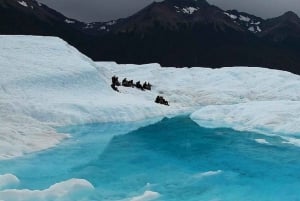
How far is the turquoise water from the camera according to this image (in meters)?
12.1

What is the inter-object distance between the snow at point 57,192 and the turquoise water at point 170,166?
0.33 m

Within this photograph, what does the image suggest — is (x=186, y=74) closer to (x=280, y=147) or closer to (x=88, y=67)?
(x=88, y=67)

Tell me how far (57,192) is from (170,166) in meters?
4.88

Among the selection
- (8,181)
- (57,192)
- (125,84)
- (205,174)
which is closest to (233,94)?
(125,84)

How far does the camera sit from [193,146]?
63.0 feet

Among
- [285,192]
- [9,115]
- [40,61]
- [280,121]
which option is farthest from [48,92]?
[285,192]

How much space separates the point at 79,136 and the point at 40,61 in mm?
11428

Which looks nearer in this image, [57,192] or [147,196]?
[57,192]

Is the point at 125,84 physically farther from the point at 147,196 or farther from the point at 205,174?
the point at 147,196

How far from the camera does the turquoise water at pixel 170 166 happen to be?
475 inches

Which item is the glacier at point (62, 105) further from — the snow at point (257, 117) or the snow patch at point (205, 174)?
the snow patch at point (205, 174)

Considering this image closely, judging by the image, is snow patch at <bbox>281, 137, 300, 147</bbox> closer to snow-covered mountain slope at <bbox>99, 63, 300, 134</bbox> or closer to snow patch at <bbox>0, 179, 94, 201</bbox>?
snow-covered mountain slope at <bbox>99, 63, 300, 134</bbox>

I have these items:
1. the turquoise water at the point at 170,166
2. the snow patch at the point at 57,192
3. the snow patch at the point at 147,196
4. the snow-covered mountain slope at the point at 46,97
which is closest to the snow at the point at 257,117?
the turquoise water at the point at 170,166

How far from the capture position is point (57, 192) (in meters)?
11.1
